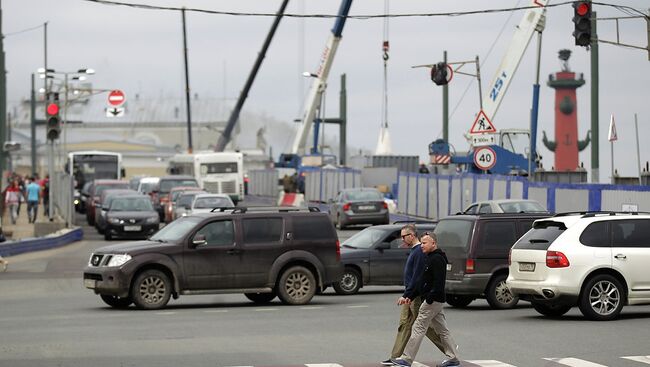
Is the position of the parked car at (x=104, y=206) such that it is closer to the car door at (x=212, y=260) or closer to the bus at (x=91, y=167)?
the bus at (x=91, y=167)

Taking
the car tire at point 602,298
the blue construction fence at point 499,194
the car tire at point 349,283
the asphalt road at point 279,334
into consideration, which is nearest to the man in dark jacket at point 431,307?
the asphalt road at point 279,334

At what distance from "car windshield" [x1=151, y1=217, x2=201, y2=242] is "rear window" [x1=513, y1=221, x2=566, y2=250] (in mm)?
5794

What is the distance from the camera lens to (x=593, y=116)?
148 ft

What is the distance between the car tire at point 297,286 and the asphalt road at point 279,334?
0.23 metres

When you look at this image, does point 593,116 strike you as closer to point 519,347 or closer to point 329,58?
point 519,347

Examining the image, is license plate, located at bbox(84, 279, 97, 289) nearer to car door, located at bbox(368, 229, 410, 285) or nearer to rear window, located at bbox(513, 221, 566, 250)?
car door, located at bbox(368, 229, 410, 285)

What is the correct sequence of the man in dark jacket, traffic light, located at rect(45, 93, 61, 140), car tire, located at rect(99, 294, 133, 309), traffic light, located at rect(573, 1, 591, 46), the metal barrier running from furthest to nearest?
1. the metal barrier
2. traffic light, located at rect(45, 93, 61, 140)
3. traffic light, located at rect(573, 1, 591, 46)
4. car tire, located at rect(99, 294, 133, 309)
5. the man in dark jacket

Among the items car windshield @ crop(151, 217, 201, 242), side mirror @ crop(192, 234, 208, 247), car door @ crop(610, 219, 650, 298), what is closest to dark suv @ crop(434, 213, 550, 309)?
car door @ crop(610, 219, 650, 298)

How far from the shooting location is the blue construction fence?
1421 inches

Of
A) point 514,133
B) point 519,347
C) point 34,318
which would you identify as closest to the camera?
point 519,347

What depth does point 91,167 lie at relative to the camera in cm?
7581

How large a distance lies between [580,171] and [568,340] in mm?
33326

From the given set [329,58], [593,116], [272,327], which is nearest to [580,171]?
[593,116]

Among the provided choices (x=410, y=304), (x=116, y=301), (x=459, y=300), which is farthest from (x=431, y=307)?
(x=116, y=301)
